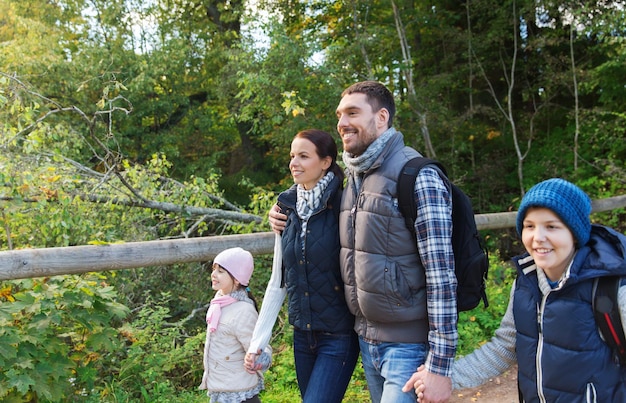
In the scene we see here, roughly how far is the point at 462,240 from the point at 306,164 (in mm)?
833

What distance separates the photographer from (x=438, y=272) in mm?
1944

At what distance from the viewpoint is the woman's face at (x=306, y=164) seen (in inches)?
96.8

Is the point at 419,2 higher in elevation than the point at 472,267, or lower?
higher

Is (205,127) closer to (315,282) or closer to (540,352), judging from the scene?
(315,282)

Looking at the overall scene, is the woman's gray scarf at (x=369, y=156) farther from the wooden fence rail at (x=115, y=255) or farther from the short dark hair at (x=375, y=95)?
the wooden fence rail at (x=115, y=255)

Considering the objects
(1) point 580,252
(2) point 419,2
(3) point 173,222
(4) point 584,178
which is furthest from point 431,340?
(2) point 419,2

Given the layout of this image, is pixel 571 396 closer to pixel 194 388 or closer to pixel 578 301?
pixel 578 301

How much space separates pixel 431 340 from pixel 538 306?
0.41m

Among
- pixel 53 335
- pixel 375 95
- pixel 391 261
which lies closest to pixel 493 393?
pixel 391 261

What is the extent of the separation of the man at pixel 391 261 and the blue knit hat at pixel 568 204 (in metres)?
0.34

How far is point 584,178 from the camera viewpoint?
11.6m

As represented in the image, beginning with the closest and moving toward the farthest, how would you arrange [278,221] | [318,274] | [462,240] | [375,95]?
[462,240] → [375,95] → [318,274] → [278,221]

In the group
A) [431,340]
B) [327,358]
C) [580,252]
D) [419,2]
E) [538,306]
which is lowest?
[327,358]

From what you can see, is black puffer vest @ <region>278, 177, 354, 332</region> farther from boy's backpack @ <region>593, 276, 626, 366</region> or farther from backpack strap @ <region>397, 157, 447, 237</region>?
boy's backpack @ <region>593, 276, 626, 366</region>
